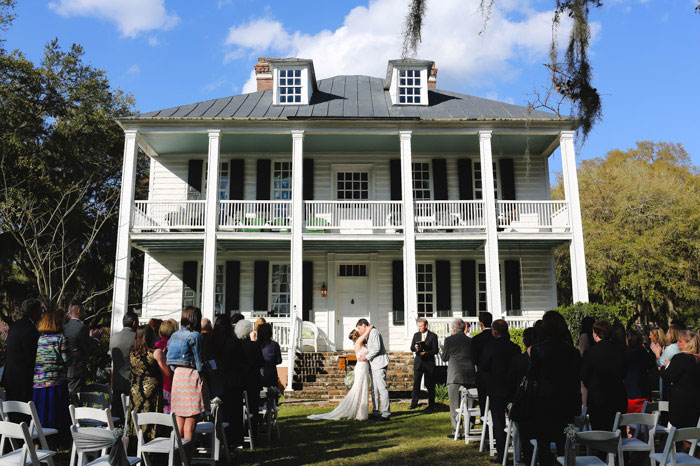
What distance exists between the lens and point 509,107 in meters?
17.0

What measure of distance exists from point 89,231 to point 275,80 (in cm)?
1043

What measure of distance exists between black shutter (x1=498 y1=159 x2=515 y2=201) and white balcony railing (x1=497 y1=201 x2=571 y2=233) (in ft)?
1.64

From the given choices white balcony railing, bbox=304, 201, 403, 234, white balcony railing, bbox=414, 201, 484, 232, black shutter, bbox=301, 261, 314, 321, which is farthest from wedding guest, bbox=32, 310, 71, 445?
white balcony railing, bbox=414, 201, 484, 232

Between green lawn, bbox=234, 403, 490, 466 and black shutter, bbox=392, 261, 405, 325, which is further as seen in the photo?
black shutter, bbox=392, 261, 405, 325

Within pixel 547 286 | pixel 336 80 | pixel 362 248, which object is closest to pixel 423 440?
pixel 362 248

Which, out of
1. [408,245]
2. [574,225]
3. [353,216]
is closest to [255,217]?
[353,216]

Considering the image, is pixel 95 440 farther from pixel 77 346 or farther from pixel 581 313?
pixel 581 313

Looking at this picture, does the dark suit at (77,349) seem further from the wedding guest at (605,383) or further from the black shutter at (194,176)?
the black shutter at (194,176)

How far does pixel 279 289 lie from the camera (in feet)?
53.9

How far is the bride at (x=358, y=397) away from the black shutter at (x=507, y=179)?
8.86 metres

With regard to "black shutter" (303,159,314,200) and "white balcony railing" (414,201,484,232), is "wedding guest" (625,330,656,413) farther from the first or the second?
"black shutter" (303,159,314,200)

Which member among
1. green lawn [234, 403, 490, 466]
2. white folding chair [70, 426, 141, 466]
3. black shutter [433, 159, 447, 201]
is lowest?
green lawn [234, 403, 490, 466]

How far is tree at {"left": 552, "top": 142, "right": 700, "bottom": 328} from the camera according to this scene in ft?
72.4

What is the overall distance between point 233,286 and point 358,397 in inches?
309
